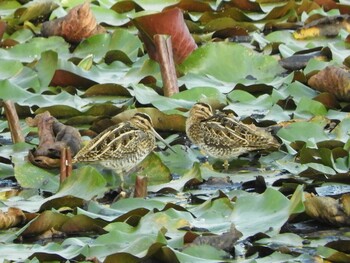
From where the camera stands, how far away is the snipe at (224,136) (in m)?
8.54

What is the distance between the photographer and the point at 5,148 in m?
8.62

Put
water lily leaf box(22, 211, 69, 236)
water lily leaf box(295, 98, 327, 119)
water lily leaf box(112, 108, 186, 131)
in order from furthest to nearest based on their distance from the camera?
water lily leaf box(295, 98, 327, 119) → water lily leaf box(112, 108, 186, 131) → water lily leaf box(22, 211, 69, 236)

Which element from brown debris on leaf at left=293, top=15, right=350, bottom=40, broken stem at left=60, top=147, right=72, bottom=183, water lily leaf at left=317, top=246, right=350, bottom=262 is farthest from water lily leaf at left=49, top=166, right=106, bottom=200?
brown debris on leaf at left=293, top=15, right=350, bottom=40

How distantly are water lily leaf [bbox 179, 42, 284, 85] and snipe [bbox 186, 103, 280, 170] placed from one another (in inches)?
46.9

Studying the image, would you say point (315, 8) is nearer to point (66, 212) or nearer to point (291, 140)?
point (291, 140)

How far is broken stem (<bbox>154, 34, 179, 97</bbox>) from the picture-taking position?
9.57 meters

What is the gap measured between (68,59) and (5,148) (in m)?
2.38

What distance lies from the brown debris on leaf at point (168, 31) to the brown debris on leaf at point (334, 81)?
4.51 feet

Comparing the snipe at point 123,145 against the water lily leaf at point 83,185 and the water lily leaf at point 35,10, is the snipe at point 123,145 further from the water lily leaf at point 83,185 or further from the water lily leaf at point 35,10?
the water lily leaf at point 35,10

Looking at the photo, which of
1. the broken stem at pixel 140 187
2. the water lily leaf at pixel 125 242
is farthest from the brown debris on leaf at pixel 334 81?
the water lily leaf at pixel 125 242

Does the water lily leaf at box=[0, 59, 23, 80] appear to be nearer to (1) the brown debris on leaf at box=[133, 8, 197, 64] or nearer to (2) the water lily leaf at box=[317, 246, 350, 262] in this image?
(1) the brown debris on leaf at box=[133, 8, 197, 64]

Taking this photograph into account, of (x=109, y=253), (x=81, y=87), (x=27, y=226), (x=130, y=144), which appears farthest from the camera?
(x=81, y=87)

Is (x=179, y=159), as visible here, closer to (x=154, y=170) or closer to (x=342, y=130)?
(x=154, y=170)

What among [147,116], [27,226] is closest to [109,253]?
[27,226]
